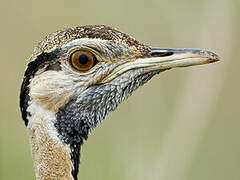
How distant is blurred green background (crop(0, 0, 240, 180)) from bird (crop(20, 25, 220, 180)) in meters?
1.67

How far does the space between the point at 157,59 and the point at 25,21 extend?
2.90 meters

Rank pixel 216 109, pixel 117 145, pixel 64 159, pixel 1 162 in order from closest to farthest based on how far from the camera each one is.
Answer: pixel 64 159, pixel 1 162, pixel 117 145, pixel 216 109

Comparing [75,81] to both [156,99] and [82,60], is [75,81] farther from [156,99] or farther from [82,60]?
[156,99]

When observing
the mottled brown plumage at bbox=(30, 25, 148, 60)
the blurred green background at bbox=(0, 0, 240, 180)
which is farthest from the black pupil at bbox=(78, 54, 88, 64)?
the blurred green background at bbox=(0, 0, 240, 180)

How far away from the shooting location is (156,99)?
6.66 metres


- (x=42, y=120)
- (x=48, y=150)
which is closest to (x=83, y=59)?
(x=42, y=120)

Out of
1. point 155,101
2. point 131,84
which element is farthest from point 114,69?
point 155,101

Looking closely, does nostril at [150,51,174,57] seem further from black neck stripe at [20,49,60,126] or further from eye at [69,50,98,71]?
black neck stripe at [20,49,60,126]

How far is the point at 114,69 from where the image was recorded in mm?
4180

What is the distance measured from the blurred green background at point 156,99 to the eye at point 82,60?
176cm

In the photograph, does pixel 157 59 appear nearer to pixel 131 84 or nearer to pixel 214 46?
pixel 131 84

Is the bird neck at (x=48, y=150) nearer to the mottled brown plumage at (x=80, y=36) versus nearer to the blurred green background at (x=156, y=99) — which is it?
the mottled brown plumage at (x=80, y=36)

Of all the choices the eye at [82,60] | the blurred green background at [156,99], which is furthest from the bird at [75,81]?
the blurred green background at [156,99]

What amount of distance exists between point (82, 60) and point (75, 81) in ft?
0.37
